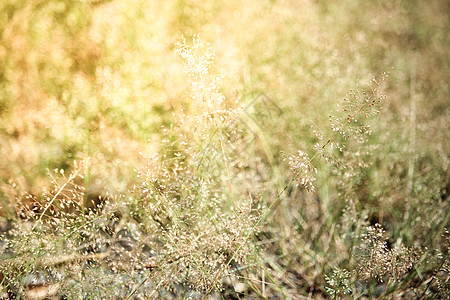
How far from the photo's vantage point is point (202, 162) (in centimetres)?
71

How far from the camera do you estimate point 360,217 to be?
84 cm

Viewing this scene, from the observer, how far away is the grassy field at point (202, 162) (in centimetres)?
62

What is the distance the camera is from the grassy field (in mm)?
616

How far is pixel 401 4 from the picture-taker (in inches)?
57.2

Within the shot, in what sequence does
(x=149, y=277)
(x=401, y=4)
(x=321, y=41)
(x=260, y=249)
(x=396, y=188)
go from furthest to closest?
(x=401, y=4), (x=321, y=41), (x=396, y=188), (x=260, y=249), (x=149, y=277)

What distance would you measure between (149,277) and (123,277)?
0.34 ft

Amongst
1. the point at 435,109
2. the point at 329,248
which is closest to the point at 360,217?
the point at 329,248

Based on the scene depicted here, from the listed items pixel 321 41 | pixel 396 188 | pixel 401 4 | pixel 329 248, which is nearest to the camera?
pixel 329 248

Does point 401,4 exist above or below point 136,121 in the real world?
above

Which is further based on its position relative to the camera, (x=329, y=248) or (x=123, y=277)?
(x=329, y=248)

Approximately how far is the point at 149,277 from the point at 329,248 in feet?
1.53

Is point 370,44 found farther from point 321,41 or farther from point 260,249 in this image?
point 260,249

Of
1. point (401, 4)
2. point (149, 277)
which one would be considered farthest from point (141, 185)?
point (401, 4)


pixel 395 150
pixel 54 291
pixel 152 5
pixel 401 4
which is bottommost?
pixel 54 291
